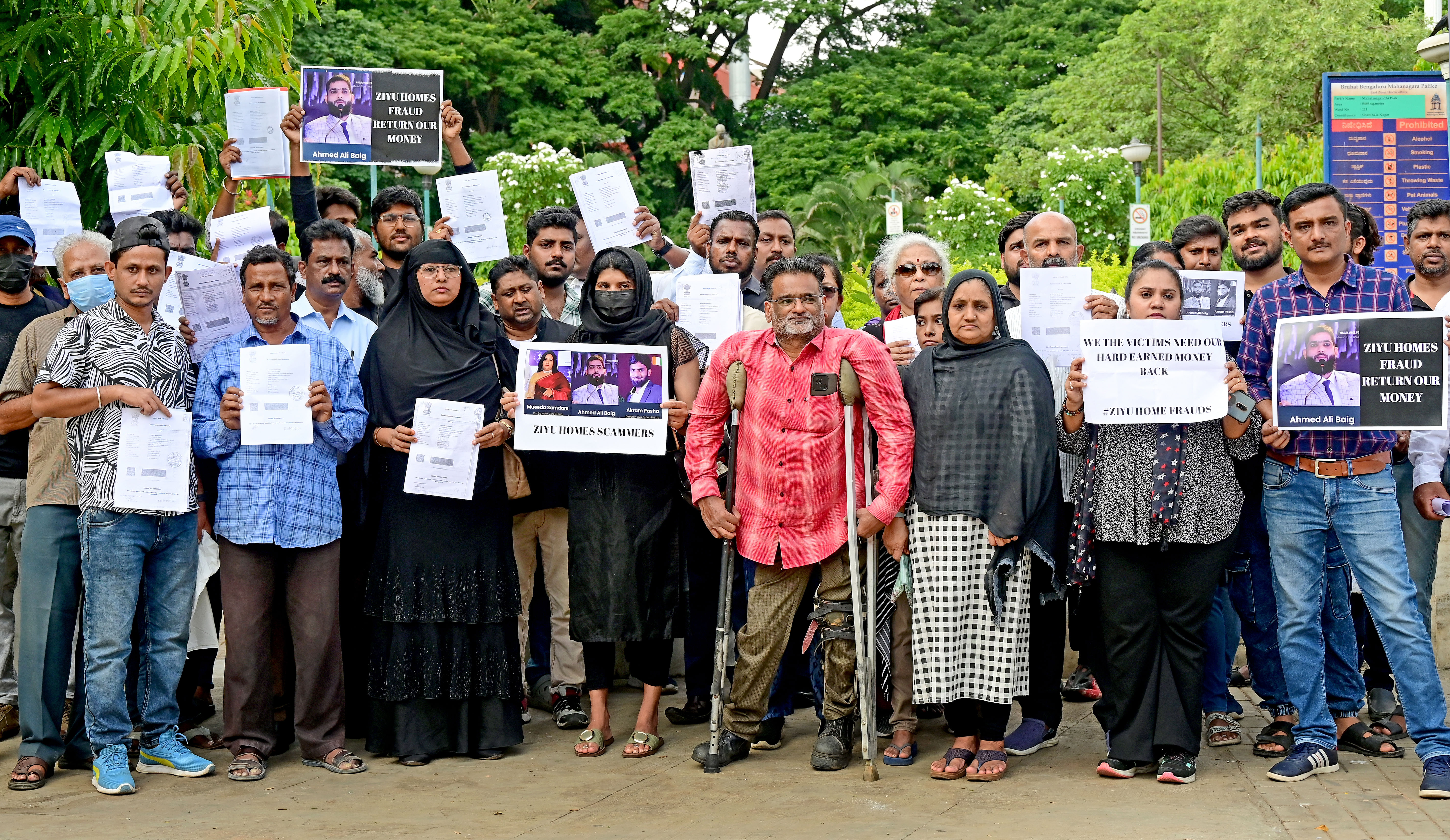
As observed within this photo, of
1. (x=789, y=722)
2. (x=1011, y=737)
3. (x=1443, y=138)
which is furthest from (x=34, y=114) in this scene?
(x=1443, y=138)

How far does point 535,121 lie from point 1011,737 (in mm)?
29839

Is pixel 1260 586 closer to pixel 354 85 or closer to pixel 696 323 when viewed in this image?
pixel 696 323

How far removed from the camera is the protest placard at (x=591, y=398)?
6332 millimetres

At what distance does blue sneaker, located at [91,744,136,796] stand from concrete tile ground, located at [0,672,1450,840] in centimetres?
5

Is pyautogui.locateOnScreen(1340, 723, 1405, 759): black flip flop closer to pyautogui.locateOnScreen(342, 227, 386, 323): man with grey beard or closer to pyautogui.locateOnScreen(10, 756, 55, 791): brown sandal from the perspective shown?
pyautogui.locateOnScreen(342, 227, 386, 323): man with grey beard

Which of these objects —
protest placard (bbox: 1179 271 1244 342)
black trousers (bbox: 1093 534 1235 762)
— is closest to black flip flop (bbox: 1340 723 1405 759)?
black trousers (bbox: 1093 534 1235 762)

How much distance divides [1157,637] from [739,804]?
1.88 m

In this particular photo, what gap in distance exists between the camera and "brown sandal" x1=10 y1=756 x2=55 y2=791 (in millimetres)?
5977

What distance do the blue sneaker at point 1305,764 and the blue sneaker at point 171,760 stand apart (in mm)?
4586

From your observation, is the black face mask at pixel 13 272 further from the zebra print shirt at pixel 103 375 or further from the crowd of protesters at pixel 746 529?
the zebra print shirt at pixel 103 375

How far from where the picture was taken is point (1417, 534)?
21.1 feet

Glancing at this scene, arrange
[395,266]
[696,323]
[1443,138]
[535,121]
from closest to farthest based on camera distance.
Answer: [696,323] → [395,266] → [1443,138] → [535,121]

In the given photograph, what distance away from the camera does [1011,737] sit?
6430 millimetres

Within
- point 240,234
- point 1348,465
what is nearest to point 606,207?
point 240,234
